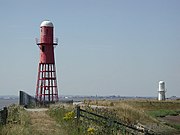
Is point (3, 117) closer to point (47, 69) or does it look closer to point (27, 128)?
point (27, 128)

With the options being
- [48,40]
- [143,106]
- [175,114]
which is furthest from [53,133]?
[143,106]

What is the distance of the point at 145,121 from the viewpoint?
108 ft

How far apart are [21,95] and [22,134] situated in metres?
21.1

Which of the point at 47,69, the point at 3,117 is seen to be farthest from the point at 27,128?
the point at 47,69

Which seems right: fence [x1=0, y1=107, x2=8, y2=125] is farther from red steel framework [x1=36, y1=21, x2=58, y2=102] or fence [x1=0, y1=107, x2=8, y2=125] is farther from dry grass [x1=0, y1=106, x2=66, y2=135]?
red steel framework [x1=36, y1=21, x2=58, y2=102]

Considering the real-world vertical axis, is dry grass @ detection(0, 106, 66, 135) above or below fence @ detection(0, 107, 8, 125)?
below

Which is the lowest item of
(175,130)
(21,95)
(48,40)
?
(175,130)

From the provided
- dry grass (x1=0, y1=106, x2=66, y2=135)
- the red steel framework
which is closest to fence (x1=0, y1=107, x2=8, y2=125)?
dry grass (x1=0, y1=106, x2=66, y2=135)

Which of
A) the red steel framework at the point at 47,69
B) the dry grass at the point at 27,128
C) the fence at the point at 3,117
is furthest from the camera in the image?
the red steel framework at the point at 47,69

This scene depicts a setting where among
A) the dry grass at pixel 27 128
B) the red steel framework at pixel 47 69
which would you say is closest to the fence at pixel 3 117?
the dry grass at pixel 27 128

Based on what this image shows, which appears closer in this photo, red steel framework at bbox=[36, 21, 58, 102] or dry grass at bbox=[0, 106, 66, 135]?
dry grass at bbox=[0, 106, 66, 135]

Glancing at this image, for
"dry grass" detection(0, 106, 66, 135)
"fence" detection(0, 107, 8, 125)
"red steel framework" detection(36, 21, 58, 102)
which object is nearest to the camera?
"dry grass" detection(0, 106, 66, 135)

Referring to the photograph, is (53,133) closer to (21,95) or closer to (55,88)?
(21,95)

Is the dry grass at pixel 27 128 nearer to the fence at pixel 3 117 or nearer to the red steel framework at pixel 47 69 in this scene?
the fence at pixel 3 117
